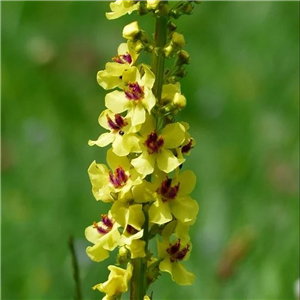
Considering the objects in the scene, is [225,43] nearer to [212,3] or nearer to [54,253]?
[212,3]

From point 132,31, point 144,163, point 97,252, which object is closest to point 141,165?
point 144,163

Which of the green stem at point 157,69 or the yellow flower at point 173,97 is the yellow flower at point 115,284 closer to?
the green stem at point 157,69

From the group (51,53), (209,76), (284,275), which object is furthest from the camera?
(209,76)

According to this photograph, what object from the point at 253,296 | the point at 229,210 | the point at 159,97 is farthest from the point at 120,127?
the point at 229,210

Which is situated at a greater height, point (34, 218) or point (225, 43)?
point (225, 43)

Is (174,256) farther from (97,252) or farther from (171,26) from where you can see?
(171,26)

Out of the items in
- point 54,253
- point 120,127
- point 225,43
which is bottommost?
point 54,253

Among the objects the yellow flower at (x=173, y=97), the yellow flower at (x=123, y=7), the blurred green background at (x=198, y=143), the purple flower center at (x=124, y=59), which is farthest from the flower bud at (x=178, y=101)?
the blurred green background at (x=198, y=143)

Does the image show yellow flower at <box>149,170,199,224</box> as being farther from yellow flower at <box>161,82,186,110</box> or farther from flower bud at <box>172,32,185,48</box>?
flower bud at <box>172,32,185,48</box>

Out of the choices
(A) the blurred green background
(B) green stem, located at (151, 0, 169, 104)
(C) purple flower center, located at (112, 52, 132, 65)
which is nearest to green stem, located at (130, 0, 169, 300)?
(B) green stem, located at (151, 0, 169, 104)
